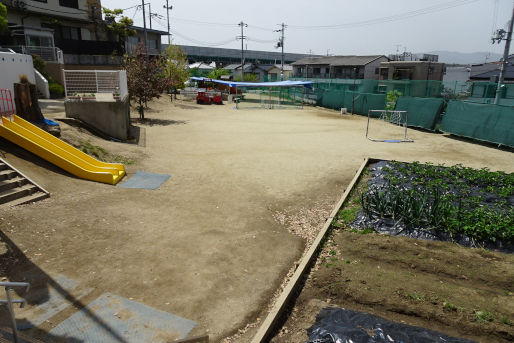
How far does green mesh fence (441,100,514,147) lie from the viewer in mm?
17641

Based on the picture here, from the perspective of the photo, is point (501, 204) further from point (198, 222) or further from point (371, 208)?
point (198, 222)

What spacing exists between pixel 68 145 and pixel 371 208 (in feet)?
32.3

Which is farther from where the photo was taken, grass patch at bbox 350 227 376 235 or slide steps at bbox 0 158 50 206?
slide steps at bbox 0 158 50 206

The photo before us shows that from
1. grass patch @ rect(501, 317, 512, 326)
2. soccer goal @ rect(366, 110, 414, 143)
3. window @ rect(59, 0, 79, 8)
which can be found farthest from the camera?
window @ rect(59, 0, 79, 8)

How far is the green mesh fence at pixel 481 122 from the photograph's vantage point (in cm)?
1764

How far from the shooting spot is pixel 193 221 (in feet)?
27.5

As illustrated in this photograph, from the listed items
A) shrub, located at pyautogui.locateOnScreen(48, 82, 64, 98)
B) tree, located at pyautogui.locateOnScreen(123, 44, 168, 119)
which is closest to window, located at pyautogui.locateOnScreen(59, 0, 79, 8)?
shrub, located at pyautogui.locateOnScreen(48, 82, 64, 98)

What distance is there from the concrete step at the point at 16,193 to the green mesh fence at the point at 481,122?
20.6 meters

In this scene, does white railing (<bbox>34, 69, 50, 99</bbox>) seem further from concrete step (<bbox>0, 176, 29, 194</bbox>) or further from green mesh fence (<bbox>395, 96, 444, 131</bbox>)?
green mesh fence (<bbox>395, 96, 444, 131</bbox>)

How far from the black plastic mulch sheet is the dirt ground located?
1059 mm

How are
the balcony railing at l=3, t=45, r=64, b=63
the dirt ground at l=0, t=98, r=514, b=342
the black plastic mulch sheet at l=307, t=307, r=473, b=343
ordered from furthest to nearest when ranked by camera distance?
the balcony railing at l=3, t=45, r=64, b=63 → the dirt ground at l=0, t=98, r=514, b=342 → the black plastic mulch sheet at l=307, t=307, r=473, b=343

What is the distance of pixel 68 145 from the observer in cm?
1152

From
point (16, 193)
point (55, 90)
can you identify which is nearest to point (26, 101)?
point (16, 193)

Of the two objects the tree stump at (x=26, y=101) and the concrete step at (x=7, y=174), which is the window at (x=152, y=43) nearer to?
the tree stump at (x=26, y=101)
